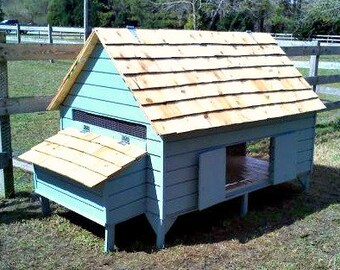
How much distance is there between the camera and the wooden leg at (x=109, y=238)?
4.58 metres

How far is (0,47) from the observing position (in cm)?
554

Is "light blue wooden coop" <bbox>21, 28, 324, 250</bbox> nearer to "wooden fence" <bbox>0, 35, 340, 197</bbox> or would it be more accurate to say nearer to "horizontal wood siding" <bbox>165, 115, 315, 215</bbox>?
"horizontal wood siding" <bbox>165, 115, 315, 215</bbox>

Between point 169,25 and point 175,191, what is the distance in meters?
40.3

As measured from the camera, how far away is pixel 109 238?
4629 mm

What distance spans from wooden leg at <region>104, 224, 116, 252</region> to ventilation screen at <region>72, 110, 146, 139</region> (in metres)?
0.92

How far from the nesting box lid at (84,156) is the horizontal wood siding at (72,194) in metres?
0.18

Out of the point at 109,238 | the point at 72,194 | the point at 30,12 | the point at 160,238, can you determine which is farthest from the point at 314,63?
the point at 30,12

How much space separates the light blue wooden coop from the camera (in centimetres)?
455

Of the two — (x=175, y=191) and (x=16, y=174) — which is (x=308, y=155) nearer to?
(x=175, y=191)

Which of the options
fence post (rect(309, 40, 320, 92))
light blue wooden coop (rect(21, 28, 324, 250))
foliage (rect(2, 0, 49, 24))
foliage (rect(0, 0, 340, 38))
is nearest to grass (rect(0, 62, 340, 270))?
light blue wooden coop (rect(21, 28, 324, 250))

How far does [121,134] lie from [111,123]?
206mm

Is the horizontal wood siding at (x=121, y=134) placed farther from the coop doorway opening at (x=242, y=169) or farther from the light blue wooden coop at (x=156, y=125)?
the coop doorway opening at (x=242, y=169)

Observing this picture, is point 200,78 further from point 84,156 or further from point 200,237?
point 200,237

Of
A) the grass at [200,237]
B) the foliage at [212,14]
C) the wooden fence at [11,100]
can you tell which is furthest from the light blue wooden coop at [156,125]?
the foliage at [212,14]
